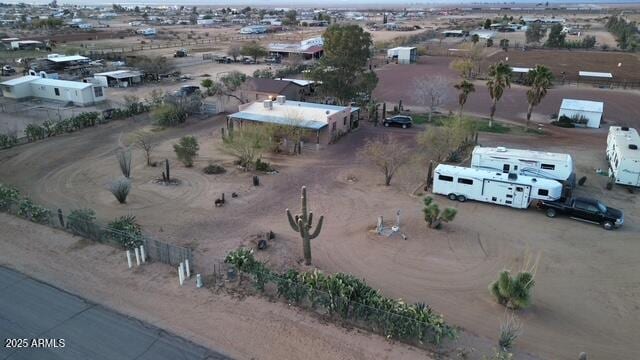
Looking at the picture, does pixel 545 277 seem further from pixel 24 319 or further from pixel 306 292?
pixel 24 319

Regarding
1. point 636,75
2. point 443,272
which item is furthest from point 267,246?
point 636,75

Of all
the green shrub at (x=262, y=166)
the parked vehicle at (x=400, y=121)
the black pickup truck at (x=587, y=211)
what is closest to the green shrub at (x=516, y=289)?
the black pickup truck at (x=587, y=211)

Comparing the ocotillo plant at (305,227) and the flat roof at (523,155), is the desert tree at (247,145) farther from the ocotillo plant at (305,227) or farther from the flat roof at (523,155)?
the flat roof at (523,155)

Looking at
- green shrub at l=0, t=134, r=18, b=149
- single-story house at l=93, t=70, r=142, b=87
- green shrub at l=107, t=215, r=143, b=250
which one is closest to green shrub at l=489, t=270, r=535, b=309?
green shrub at l=107, t=215, r=143, b=250

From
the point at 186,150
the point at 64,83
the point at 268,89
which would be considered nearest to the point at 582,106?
the point at 268,89

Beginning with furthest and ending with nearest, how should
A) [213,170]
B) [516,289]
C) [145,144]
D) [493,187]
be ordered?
[145,144], [213,170], [493,187], [516,289]

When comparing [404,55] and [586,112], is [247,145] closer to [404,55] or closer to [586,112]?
[586,112]

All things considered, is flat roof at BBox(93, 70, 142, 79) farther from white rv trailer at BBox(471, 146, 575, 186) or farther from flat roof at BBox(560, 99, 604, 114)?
flat roof at BBox(560, 99, 604, 114)
